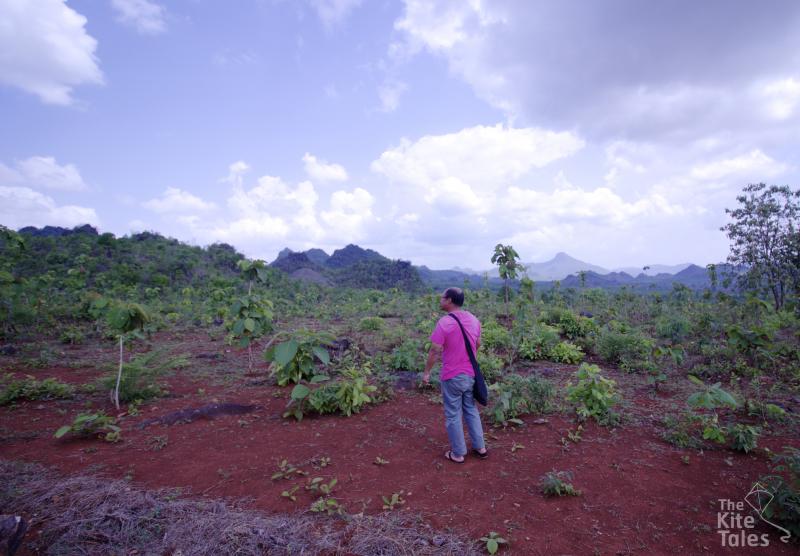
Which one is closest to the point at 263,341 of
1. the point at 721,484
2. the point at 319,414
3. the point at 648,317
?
the point at 319,414

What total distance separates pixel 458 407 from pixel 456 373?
36cm

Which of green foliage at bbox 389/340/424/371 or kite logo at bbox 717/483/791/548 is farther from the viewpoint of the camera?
green foliage at bbox 389/340/424/371

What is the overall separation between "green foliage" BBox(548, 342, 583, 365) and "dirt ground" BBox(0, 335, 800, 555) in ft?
7.33

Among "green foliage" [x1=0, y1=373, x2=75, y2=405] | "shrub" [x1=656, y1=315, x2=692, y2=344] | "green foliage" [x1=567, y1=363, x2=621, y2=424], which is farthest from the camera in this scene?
"shrub" [x1=656, y1=315, x2=692, y2=344]

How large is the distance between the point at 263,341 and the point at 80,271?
509 inches

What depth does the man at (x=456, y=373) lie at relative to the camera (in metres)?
3.84

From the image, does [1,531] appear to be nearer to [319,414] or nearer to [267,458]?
[267,458]

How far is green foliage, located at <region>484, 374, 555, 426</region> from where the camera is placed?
16.2 feet

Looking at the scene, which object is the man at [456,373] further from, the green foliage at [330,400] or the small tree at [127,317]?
the small tree at [127,317]

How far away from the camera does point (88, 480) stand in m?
3.38

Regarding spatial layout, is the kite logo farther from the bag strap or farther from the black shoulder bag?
the bag strap

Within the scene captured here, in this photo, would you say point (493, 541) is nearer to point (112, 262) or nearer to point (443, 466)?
point (443, 466)

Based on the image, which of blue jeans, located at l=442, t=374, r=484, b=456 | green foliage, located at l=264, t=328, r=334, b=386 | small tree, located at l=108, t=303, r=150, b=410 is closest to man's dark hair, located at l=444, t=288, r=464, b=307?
blue jeans, located at l=442, t=374, r=484, b=456

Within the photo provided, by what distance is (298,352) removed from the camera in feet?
18.2
